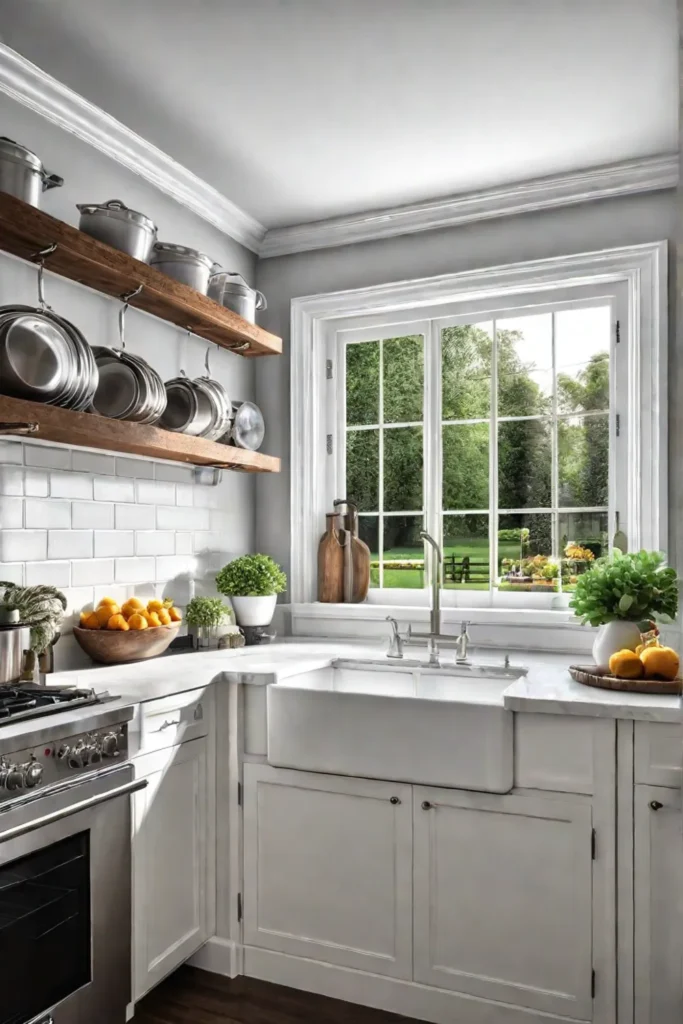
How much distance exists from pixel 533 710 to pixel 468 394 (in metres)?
1.52

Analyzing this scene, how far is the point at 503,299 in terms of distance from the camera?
10.1 feet

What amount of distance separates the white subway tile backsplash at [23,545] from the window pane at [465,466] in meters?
1.58

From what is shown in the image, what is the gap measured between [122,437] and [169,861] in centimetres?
118

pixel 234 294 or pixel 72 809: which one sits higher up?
pixel 234 294

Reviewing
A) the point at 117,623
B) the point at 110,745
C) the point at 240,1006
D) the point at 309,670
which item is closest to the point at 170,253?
the point at 117,623

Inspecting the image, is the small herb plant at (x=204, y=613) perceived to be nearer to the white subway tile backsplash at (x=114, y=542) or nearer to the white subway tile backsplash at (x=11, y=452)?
the white subway tile backsplash at (x=114, y=542)

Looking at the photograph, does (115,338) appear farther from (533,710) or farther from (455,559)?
(533,710)

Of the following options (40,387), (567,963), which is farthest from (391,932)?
(40,387)

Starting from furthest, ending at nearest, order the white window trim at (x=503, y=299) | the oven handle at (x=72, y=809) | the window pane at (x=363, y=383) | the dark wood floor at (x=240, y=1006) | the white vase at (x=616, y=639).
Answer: the window pane at (x=363, y=383), the white window trim at (x=503, y=299), the white vase at (x=616, y=639), the dark wood floor at (x=240, y=1006), the oven handle at (x=72, y=809)

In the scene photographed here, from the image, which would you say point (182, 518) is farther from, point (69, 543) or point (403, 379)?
point (403, 379)

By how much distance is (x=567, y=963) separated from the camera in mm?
1957

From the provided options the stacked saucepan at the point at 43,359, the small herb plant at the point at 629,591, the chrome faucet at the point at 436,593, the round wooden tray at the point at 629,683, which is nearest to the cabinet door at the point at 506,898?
the round wooden tray at the point at 629,683

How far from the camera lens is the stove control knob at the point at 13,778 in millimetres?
1580

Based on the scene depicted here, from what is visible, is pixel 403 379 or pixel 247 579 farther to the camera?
pixel 403 379
